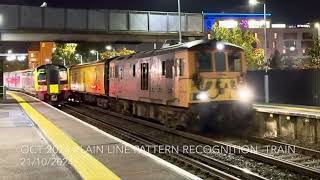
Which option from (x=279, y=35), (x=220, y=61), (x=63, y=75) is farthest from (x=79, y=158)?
(x=279, y=35)

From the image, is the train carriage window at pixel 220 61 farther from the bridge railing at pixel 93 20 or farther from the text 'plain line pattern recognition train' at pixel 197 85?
the bridge railing at pixel 93 20

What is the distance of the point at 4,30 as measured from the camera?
34.4m

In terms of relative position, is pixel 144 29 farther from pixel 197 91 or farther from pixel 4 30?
pixel 197 91

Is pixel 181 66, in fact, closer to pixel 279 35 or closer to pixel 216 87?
pixel 216 87

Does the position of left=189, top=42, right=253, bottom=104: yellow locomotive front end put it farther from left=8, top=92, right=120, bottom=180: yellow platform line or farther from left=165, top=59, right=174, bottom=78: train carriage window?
left=8, top=92, right=120, bottom=180: yellow platform line

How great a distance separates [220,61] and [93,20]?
20560 millimetres

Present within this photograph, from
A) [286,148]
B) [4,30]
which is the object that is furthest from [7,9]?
[286,148]

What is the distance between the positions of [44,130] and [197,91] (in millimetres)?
5629

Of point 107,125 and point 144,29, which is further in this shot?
point 144,29

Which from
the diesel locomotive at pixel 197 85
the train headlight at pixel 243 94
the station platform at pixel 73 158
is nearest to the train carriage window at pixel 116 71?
the diesel locomotive at pixel 197 85

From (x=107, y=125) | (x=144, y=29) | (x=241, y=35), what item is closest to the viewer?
(x=107, y=125)

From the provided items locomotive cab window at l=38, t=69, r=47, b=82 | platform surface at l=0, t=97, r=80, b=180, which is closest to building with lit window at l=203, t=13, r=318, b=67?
locomotive cab window at l=38, t=69, r=47, b=82

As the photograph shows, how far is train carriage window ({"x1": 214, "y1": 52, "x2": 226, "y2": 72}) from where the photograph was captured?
1825 centimetres

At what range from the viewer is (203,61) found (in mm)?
17938
